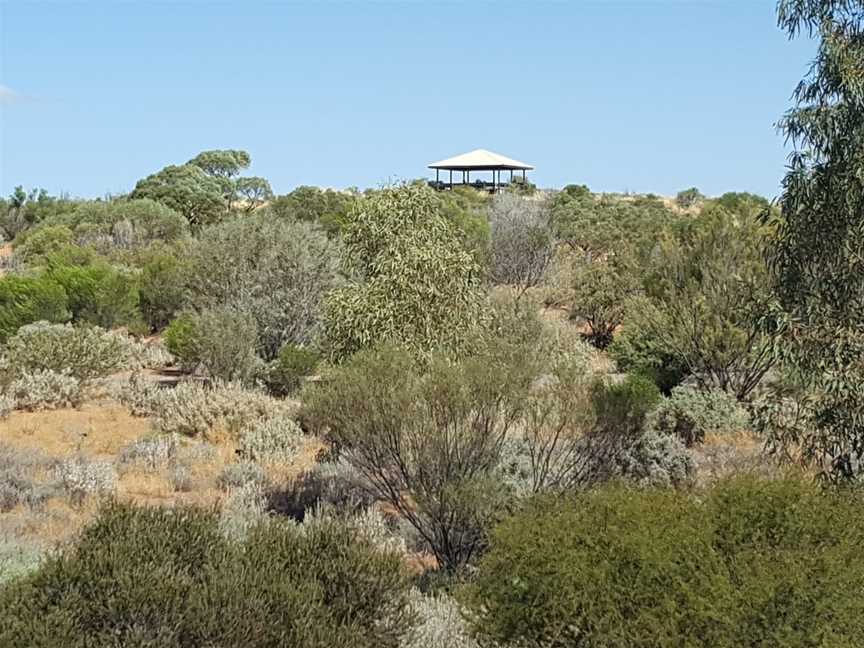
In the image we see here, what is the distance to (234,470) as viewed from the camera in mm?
13008

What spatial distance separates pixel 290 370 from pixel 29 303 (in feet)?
26.9

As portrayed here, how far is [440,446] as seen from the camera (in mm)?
10297

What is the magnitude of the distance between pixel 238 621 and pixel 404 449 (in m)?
4.92

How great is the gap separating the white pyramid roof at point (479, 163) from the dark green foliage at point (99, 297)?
128 ft

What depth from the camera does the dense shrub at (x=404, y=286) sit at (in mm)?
14305

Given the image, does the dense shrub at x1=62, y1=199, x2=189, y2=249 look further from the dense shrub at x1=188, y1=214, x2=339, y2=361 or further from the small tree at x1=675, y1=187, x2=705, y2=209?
the small tree at x1=675, y1=187, x2=705, y2=209

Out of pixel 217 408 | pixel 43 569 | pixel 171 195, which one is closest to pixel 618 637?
pixel 43 569

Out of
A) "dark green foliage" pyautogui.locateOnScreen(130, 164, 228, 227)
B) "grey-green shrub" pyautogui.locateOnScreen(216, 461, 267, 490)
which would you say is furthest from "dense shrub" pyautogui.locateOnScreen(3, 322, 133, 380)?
"dark green foliage" pyautogui.locateOnScreen(130, 164, 228, 227)

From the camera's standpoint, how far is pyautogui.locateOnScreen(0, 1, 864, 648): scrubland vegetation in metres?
5.68

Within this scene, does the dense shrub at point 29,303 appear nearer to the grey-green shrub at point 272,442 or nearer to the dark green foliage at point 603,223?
the grey-green shrub at point 272,442

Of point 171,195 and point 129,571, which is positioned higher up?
point 171,195

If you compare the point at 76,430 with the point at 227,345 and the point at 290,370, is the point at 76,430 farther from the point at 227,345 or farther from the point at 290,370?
the point at 290,370

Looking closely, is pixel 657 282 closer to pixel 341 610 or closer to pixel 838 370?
pixel 838 370

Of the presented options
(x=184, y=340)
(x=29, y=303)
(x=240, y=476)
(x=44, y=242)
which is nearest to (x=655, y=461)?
(x=240, y=476)
